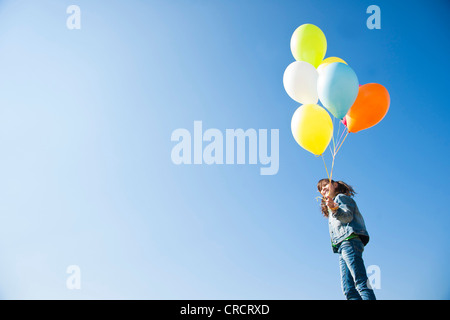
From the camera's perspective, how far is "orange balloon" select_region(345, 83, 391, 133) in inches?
145

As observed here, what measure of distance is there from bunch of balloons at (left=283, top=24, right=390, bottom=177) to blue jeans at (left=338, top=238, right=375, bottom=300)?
0.89 metres

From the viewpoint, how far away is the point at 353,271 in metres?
3.00

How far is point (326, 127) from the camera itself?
354 centimetres

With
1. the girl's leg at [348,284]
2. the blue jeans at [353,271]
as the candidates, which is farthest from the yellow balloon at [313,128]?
the girl's leg at [348,284]

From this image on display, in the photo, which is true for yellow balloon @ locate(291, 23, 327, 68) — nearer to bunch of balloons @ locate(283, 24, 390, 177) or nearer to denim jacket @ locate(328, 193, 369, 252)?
bunch of balloons @ locate(283, 24, 390, 177)

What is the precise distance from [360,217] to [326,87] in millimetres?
1196

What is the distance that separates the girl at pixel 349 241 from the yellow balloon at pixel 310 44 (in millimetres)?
1541

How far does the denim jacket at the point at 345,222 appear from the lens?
3.10m

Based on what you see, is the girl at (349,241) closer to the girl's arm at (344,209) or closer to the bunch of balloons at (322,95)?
the girl's arm at (344,209)

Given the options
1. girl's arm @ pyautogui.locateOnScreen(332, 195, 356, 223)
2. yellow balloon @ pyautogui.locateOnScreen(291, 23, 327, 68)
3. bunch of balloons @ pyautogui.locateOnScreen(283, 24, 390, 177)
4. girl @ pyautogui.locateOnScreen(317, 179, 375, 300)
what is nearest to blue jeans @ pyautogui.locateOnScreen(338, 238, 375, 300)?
girl @ pyautogui.locateOnScreen(317, 179, 375, 300)
